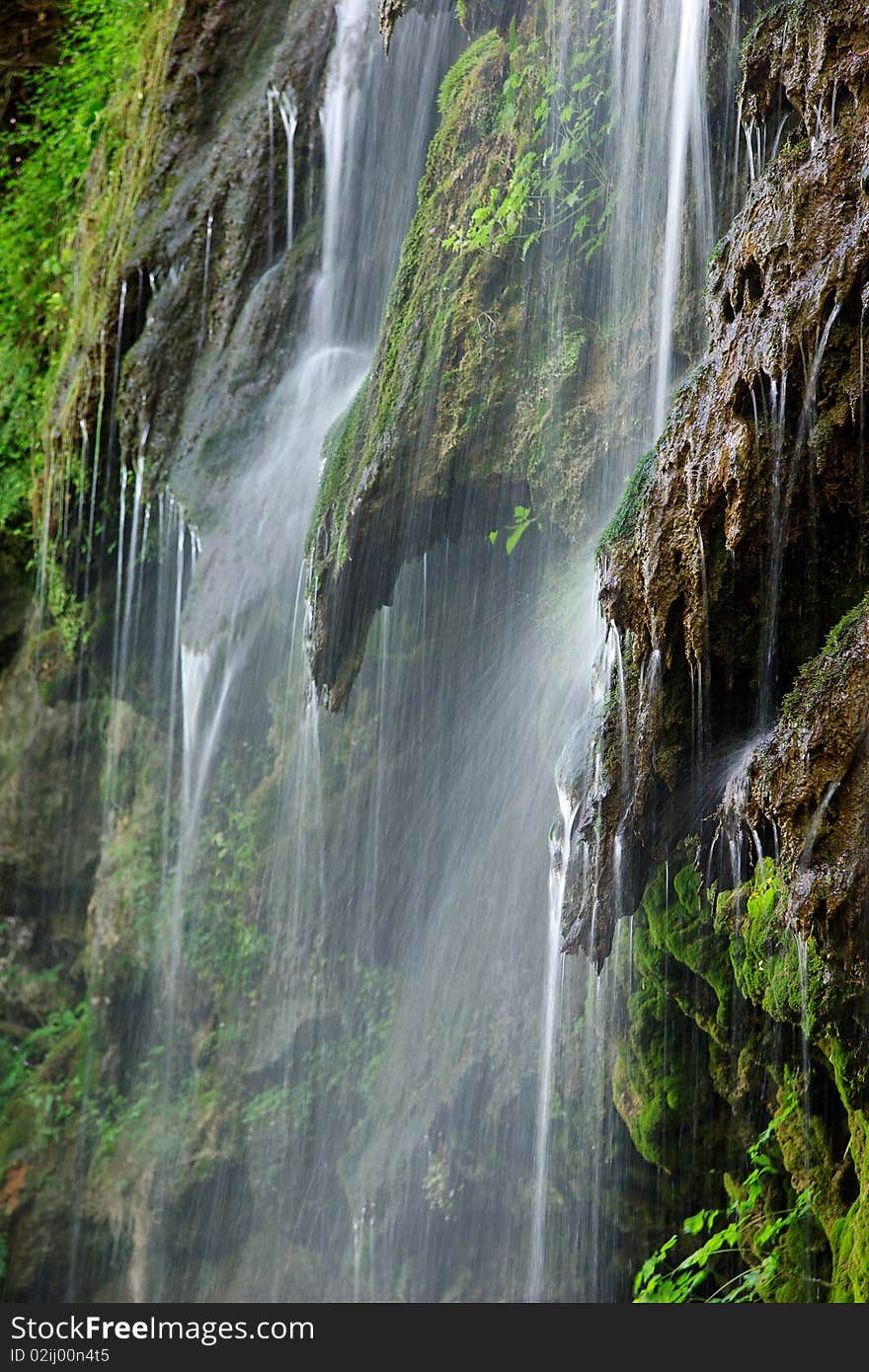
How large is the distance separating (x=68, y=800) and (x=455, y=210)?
5887 mm

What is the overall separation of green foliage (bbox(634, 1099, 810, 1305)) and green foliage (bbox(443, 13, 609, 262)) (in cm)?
391

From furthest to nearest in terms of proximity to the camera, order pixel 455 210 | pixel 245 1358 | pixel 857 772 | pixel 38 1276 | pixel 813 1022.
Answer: pixel 38 1276 < pixel 455 210 < pixel 245 1358 < pixel 813 1022 < pixel 857 772

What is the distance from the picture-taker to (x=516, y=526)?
672 cm

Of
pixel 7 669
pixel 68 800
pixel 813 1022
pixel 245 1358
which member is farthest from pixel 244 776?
pixel 813 1022

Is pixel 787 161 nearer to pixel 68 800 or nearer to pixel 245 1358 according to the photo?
pixel 245 1358

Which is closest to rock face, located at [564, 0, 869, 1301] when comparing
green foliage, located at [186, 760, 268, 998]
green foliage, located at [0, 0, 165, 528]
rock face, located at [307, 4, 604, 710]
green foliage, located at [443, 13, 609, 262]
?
green foliage, located at [443, 13, 609, 262]

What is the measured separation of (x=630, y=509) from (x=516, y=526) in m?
2.58

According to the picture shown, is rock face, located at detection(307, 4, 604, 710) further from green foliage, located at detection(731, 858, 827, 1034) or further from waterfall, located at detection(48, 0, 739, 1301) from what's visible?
green foliage, located at detection(731, 858, 827, 1034)

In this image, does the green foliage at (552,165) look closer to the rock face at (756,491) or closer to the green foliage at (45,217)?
the rock face at (756,491)

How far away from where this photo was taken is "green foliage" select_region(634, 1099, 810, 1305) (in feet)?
14.4

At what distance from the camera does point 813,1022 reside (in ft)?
12.6

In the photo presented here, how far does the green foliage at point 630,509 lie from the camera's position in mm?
4090

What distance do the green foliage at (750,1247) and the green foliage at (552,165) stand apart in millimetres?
3908

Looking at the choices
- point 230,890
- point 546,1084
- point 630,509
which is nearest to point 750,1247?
point 546,1084
